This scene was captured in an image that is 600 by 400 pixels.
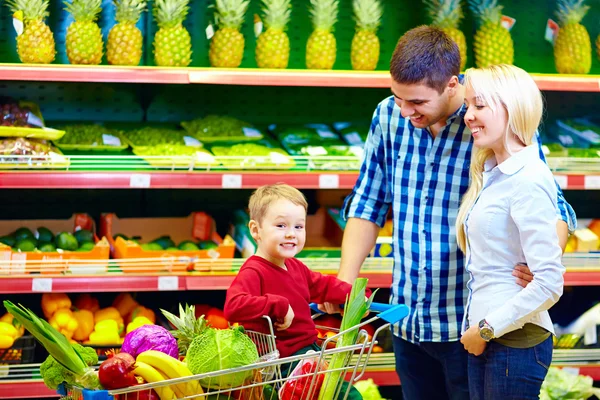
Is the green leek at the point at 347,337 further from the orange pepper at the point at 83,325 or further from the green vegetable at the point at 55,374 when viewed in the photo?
the orange pepper at the point at 83,325

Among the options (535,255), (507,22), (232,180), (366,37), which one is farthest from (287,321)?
(507,22)

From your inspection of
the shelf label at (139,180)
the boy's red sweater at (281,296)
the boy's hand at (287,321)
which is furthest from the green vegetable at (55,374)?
the shelf label at (139,180)

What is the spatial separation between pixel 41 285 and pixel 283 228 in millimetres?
1982

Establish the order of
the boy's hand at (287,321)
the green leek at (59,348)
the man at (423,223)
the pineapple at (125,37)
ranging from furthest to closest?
the pineapple at (125,37) < the man at (423,223) < the boy's hand at (287,321) < the green leek at (59,348)

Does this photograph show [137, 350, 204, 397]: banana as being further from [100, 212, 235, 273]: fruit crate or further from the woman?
[100, 212, 235, 273]: fruit crate

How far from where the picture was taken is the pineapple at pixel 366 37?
4.32 m

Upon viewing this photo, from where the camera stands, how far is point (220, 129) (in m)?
4.36

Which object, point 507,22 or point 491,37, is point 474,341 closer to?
point 491,37

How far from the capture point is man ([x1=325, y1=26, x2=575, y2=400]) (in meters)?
2.67

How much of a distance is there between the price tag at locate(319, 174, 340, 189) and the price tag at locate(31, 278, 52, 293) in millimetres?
1329

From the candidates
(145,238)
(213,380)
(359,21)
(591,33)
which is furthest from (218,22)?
(213,380)

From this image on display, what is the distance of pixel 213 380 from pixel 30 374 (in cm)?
240

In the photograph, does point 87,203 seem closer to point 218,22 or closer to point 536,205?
point 218,22

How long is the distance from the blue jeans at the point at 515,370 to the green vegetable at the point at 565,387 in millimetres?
1836
